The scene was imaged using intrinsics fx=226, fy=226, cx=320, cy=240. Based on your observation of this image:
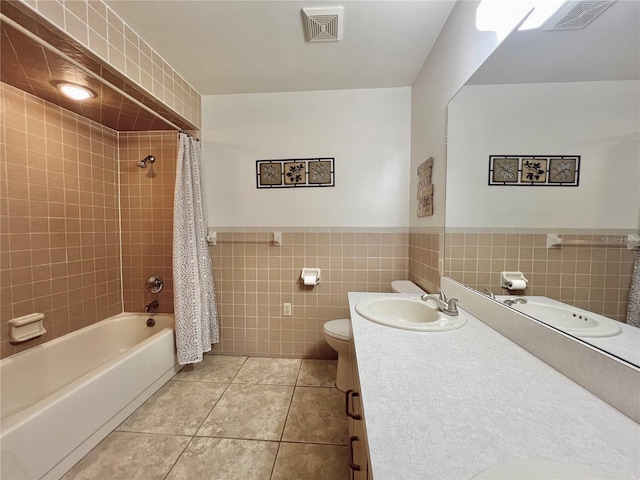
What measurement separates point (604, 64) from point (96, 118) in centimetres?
287

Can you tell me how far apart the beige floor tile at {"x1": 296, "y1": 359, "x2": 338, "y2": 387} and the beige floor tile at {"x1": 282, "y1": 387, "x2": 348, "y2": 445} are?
57mm

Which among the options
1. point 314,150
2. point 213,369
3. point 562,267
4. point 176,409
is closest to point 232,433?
point 176,409

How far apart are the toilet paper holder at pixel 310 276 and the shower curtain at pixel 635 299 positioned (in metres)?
1.63

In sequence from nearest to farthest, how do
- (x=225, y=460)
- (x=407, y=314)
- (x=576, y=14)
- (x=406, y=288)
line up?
(x=576, y=14) < (x=225, y=460) < (x=407, y=314) < (x=406, y=288)

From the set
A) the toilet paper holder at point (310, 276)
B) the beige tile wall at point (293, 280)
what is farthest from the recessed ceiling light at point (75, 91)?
the toilet paper holder at point (310, 276)

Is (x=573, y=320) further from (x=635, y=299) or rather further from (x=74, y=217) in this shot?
(x=74, y=217)

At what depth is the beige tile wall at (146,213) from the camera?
6.90ft

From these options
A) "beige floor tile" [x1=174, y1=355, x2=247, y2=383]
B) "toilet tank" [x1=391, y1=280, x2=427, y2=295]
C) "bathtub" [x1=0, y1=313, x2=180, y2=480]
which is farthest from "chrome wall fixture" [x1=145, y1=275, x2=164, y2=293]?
"toilet tank" [x1=391, y1=280, x2=427, y2=295]

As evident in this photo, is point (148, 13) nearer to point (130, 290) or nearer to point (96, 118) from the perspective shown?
point (96, 118)

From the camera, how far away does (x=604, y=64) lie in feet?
1.83

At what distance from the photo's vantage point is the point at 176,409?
148cm

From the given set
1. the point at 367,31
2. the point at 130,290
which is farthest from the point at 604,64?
the point at 130,290

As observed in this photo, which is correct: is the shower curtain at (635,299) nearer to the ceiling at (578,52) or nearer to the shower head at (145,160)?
the ceiling at (578,52)

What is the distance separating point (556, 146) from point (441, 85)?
38.2 inches
